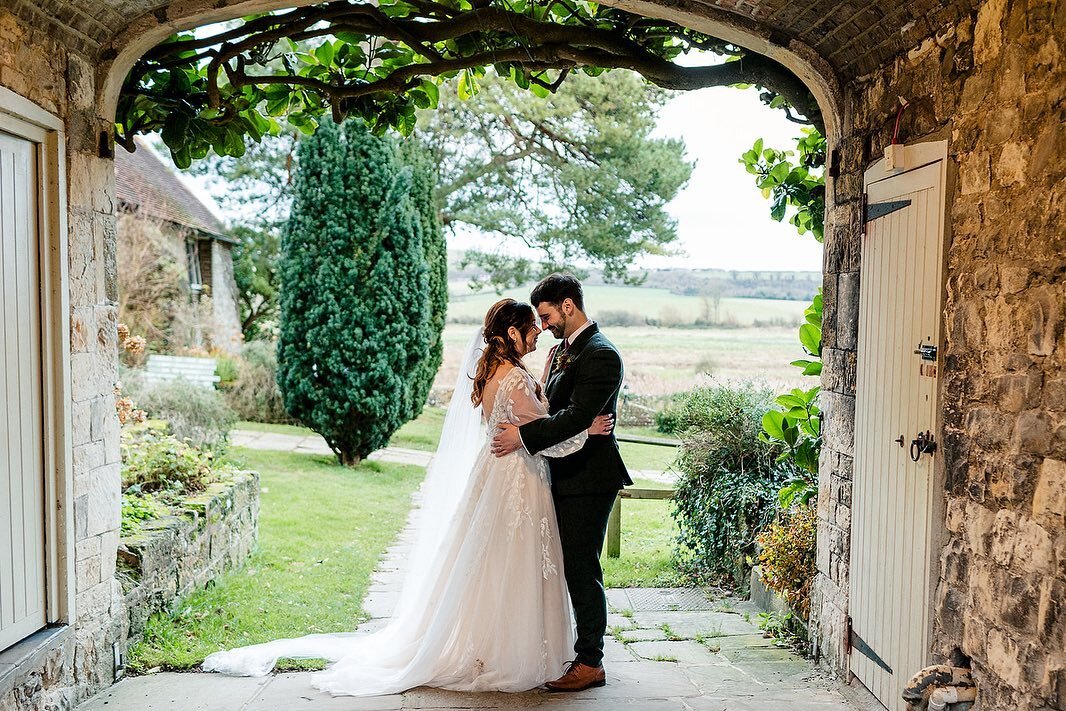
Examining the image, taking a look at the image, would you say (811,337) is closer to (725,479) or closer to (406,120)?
(725,479)

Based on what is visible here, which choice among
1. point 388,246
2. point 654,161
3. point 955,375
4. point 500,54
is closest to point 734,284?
point 654,161

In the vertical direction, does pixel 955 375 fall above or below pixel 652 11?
below

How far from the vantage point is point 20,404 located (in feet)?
10.7

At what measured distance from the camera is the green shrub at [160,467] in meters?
5.12

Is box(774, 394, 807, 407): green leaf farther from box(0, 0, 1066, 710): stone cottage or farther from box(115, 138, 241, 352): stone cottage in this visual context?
box(115, 138, 241, 352): stone cottage

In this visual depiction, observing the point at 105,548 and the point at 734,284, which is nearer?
the point at 105,548

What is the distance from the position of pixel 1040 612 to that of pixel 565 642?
6.31 feet

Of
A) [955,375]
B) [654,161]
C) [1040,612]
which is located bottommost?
[1040,612]

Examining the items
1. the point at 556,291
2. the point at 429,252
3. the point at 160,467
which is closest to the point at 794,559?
the point at 556,291

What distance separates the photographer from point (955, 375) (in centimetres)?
285

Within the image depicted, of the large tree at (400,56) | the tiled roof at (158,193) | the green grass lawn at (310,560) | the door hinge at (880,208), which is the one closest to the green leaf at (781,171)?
the large tree at (400,56)

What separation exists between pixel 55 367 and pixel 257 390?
10.5 m

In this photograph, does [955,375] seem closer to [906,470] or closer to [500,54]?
[906,470]

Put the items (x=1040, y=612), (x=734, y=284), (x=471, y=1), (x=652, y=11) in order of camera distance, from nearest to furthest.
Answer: (x=1040, y=612), (x=652, y=11), (x=471, y=1), (x=734, y=284)
